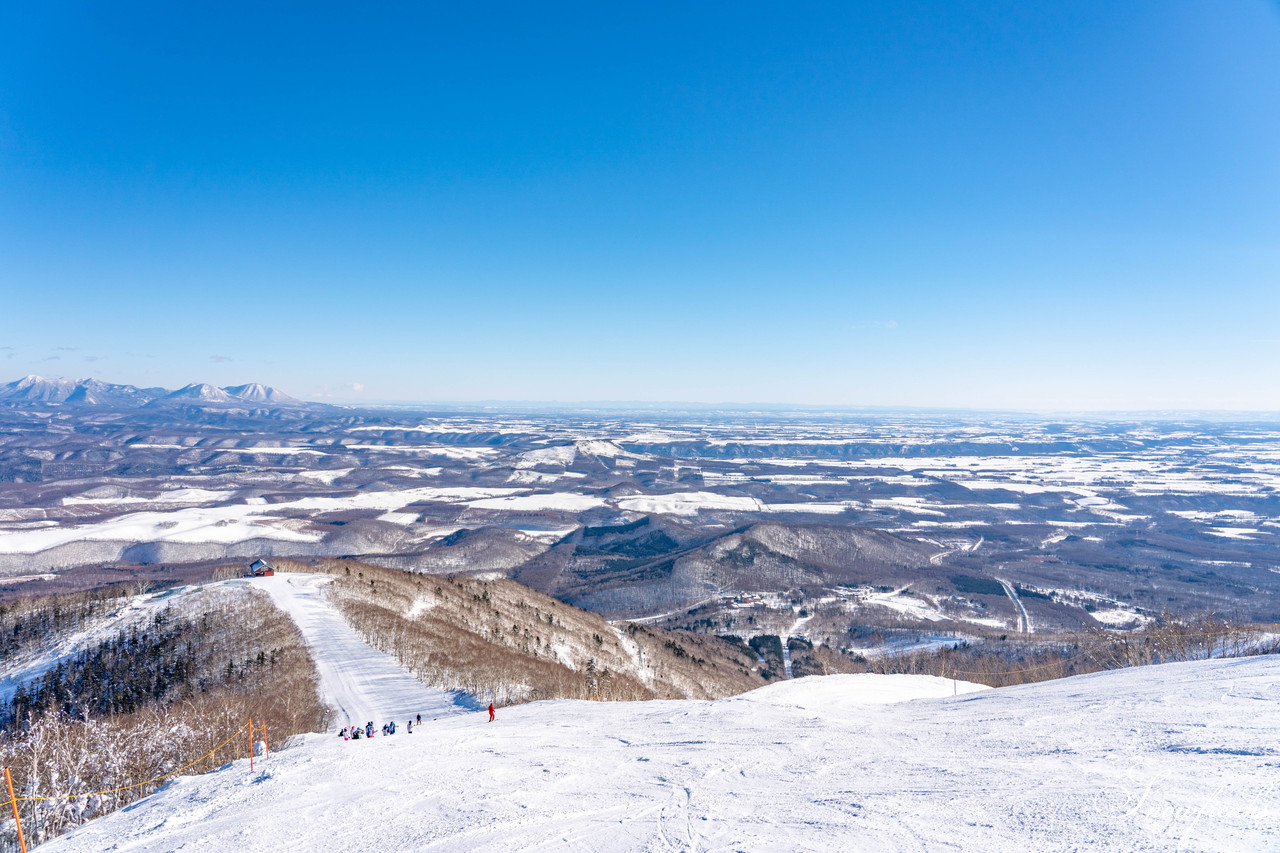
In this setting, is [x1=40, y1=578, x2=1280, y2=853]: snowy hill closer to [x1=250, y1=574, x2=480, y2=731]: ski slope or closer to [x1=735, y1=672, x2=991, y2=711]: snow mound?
[x1=250, y1=574, x2=480, y2=731]: ski slope

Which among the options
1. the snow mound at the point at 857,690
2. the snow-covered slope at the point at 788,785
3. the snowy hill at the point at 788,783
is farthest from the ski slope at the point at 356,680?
the snow mound at the point at 857,690

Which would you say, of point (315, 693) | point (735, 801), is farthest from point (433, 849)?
Answer: point (315, 693)

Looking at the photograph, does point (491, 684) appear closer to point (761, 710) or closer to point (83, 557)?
point (761, 710)

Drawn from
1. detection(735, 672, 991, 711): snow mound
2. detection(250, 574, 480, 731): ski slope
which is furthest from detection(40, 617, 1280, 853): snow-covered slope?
detection(735, 672, 991, 711): snow mound

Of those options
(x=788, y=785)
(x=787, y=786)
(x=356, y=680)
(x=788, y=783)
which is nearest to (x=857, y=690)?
(x=788, y=783)

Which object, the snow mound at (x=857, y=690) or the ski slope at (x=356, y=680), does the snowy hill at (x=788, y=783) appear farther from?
the snow mound at (x=857, y=690)

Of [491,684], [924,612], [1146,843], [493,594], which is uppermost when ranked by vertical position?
[1146,843]
